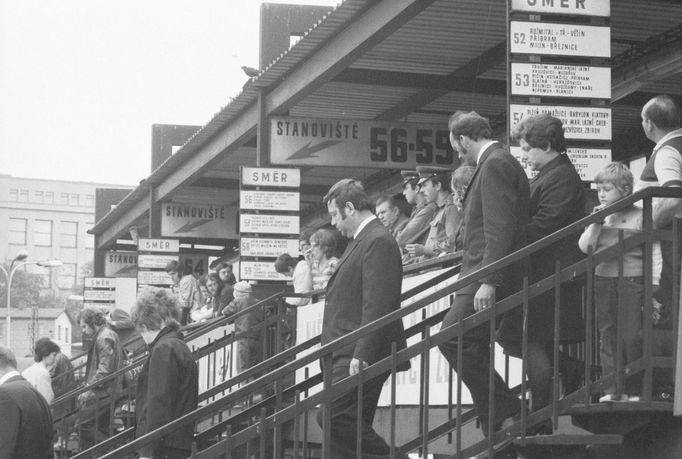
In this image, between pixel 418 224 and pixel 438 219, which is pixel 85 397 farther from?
pixel 438 219

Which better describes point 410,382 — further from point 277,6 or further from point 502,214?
point 277,6

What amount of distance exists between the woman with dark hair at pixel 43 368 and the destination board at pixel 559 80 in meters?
5.38

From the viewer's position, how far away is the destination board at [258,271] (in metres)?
18.1

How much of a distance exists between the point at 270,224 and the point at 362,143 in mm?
1768

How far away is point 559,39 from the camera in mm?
10320

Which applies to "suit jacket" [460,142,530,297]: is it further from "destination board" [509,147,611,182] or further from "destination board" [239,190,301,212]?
"destination board" [239,190,301,212]

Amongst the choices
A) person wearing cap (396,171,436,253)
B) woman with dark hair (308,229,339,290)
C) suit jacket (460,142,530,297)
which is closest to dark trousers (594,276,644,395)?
suit jacket (460,142,530,297)

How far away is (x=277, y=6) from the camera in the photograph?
2045 cm

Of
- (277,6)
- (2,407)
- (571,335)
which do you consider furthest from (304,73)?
(571,335)

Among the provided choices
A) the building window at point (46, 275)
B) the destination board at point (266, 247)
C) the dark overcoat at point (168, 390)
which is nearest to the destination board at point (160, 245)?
the destination board at point (266, 247)

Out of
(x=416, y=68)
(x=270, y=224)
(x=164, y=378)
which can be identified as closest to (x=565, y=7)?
(x=164, y=378)

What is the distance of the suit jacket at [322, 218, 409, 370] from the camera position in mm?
7086

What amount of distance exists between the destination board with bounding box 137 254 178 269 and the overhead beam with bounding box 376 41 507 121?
10.7m

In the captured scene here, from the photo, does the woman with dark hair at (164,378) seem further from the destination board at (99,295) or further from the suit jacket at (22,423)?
the destination board at (99,295)
